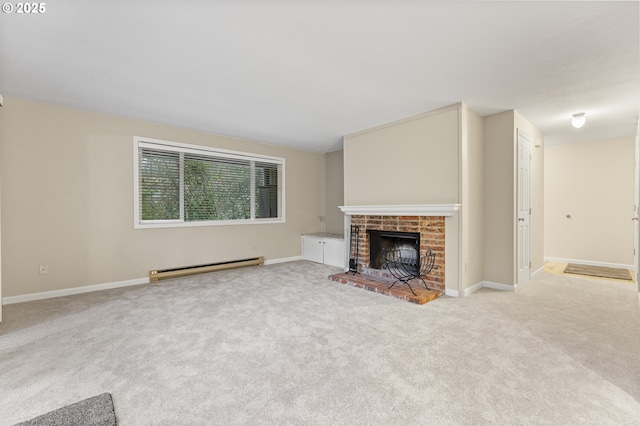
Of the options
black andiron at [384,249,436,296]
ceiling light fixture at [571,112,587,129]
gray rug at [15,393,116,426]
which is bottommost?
gray rug at [15,393,116,426]

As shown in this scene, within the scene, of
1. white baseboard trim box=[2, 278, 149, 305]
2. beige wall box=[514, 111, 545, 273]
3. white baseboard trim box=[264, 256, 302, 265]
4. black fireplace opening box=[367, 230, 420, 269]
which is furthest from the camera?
white baseboard trim box=[264, 256, 302, 265]

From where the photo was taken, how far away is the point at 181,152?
4.81 m

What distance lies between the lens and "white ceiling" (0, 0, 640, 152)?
193 centimetres

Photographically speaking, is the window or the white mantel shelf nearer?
the white mantel shelf

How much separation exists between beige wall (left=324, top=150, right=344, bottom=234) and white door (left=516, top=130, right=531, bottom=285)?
332 cm

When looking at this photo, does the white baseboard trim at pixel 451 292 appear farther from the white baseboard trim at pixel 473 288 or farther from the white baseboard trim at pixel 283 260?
the white baseboard trim at pixel 283 260

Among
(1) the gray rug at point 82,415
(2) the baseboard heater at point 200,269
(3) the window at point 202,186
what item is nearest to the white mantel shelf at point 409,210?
(3) the window at point 202,186

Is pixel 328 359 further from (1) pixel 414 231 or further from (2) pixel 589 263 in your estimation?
(2) pixel 589 263

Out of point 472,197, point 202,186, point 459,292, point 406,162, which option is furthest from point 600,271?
point 202,186

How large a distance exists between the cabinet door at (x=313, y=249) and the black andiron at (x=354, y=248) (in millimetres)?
993

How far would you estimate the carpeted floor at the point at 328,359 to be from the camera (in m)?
1.62

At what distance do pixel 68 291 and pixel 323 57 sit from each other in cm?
444

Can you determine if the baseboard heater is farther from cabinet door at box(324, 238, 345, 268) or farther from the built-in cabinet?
cabinet door at box(324, 238, 345, 268)
